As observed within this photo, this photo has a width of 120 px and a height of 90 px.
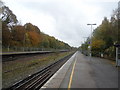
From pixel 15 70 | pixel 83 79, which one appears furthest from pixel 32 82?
pixel 15 70

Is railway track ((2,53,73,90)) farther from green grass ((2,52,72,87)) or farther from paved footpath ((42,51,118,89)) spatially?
green grass ((2,52,72,87))

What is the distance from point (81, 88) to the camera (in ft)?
31.3

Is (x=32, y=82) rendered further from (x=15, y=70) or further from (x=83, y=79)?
(x=15, y=70)

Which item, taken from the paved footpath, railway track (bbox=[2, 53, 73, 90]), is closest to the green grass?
railway track (bbox=[2, 53, 73, 90])

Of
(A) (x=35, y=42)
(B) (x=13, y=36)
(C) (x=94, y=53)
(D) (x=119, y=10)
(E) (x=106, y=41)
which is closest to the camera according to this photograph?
(D) (x=119, y=10)

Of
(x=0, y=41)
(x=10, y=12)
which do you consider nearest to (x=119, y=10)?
(x=0, y=41)

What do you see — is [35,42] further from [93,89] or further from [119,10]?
[93,89]

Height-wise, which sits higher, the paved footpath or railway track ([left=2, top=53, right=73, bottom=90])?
the paved footpath

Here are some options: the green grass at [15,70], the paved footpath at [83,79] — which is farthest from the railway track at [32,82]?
the green grass at [15,70]

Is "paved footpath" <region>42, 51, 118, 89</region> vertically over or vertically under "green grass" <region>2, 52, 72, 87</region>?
over

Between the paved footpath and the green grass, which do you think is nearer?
the paved footpath

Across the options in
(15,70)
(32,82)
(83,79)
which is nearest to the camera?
(32,82)

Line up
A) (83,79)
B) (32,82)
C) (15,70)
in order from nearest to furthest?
(32,82)
(83,79)
(15,70)

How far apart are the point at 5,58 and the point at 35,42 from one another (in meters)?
56.1
